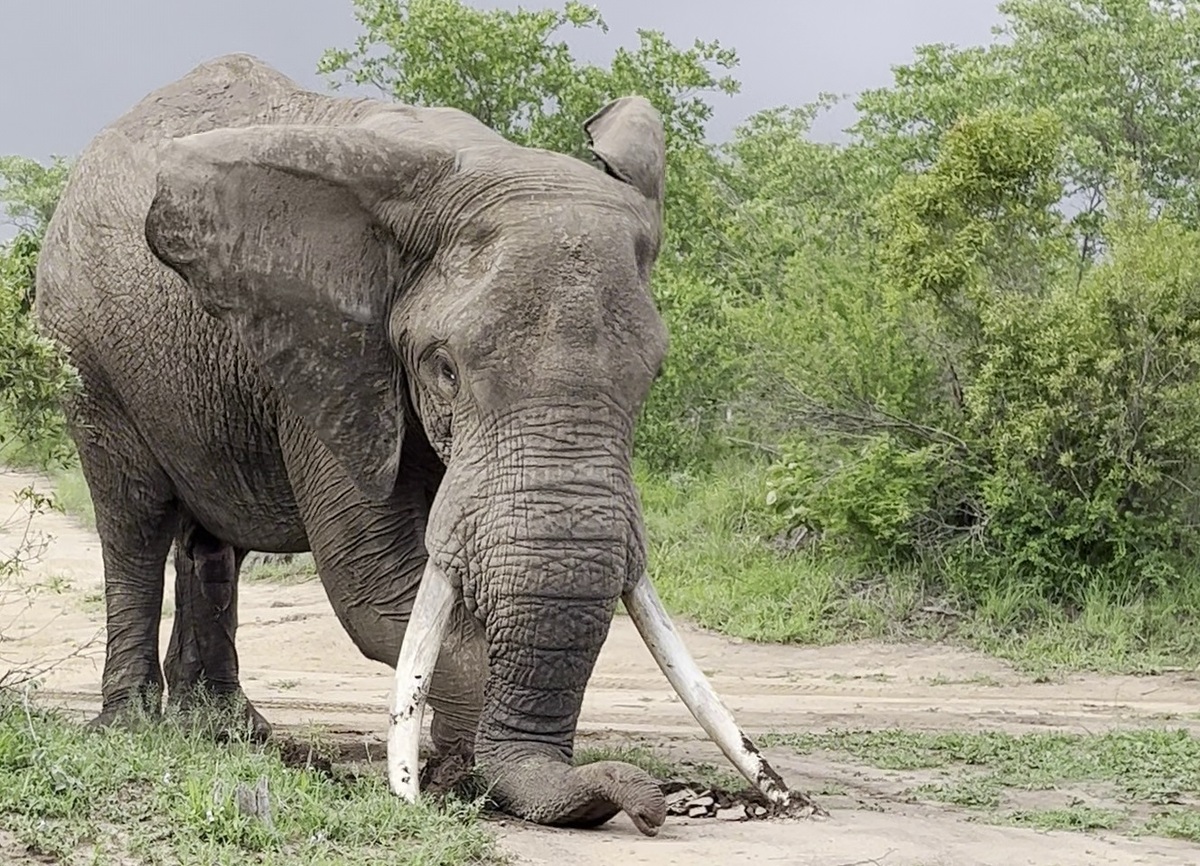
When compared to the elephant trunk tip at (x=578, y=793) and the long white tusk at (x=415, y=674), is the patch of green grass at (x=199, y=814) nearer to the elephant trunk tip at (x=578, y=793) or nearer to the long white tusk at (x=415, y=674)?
the long white tusk at (x=415, y=674)

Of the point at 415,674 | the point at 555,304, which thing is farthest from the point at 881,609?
the point at 555,304

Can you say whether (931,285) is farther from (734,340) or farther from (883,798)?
(883,798)

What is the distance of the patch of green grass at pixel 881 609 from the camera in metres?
12.1

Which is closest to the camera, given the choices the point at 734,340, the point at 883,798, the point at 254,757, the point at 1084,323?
the point at 254,757

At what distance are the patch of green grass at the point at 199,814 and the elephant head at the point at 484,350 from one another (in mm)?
309

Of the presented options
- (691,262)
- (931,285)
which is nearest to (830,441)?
(931,285)

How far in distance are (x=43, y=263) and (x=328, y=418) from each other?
2408 millimetres

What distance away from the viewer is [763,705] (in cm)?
1080

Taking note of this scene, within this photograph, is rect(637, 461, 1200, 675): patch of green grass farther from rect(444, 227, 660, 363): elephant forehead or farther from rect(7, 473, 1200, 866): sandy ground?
rect(444, 227, 660, 363): elephant forehead

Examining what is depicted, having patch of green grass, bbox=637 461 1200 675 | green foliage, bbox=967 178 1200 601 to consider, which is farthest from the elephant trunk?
green foliage, bbox=967 178 1200 601

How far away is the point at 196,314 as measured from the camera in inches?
287

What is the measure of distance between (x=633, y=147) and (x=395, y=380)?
125 centimetres

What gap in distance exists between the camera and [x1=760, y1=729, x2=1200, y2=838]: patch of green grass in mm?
6801

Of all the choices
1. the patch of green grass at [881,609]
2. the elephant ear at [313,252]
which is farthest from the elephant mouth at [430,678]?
the patch of green grass at [881,609]
